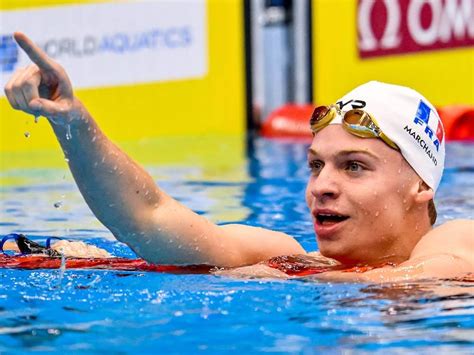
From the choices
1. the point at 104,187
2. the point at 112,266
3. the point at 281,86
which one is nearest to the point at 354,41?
the point at 281,86

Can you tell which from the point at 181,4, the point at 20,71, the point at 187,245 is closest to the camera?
the point at 20,71

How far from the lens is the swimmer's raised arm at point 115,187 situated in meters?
2.94

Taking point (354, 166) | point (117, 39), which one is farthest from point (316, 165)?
point (117, 39)

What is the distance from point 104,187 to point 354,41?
6661 millimetres

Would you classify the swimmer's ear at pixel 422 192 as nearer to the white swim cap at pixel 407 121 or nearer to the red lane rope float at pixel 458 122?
the white swim cap at pixel 407 121

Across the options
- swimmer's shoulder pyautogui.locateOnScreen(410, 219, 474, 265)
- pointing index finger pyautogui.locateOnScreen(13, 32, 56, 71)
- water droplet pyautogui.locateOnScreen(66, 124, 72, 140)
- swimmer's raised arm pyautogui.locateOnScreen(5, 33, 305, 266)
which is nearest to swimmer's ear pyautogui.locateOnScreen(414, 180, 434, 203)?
swimmer's shoulder pyautogui.locateOnScreen(410, 219, 474, 265)

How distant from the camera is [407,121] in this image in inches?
148

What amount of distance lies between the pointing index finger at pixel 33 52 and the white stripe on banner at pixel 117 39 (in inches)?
186

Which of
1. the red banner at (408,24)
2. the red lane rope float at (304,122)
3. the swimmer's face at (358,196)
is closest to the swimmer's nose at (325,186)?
the swimmer's face at (358,196)

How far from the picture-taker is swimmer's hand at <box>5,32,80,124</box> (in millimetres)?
2904

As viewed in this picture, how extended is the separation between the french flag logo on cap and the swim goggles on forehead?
153 mm

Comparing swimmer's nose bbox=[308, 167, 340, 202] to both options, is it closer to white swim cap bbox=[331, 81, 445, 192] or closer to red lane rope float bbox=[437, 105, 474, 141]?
white swim cap bbox=[331, 81, 445, 192]

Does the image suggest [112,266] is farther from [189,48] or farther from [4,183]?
[189,48]

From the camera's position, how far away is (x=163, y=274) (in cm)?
367
